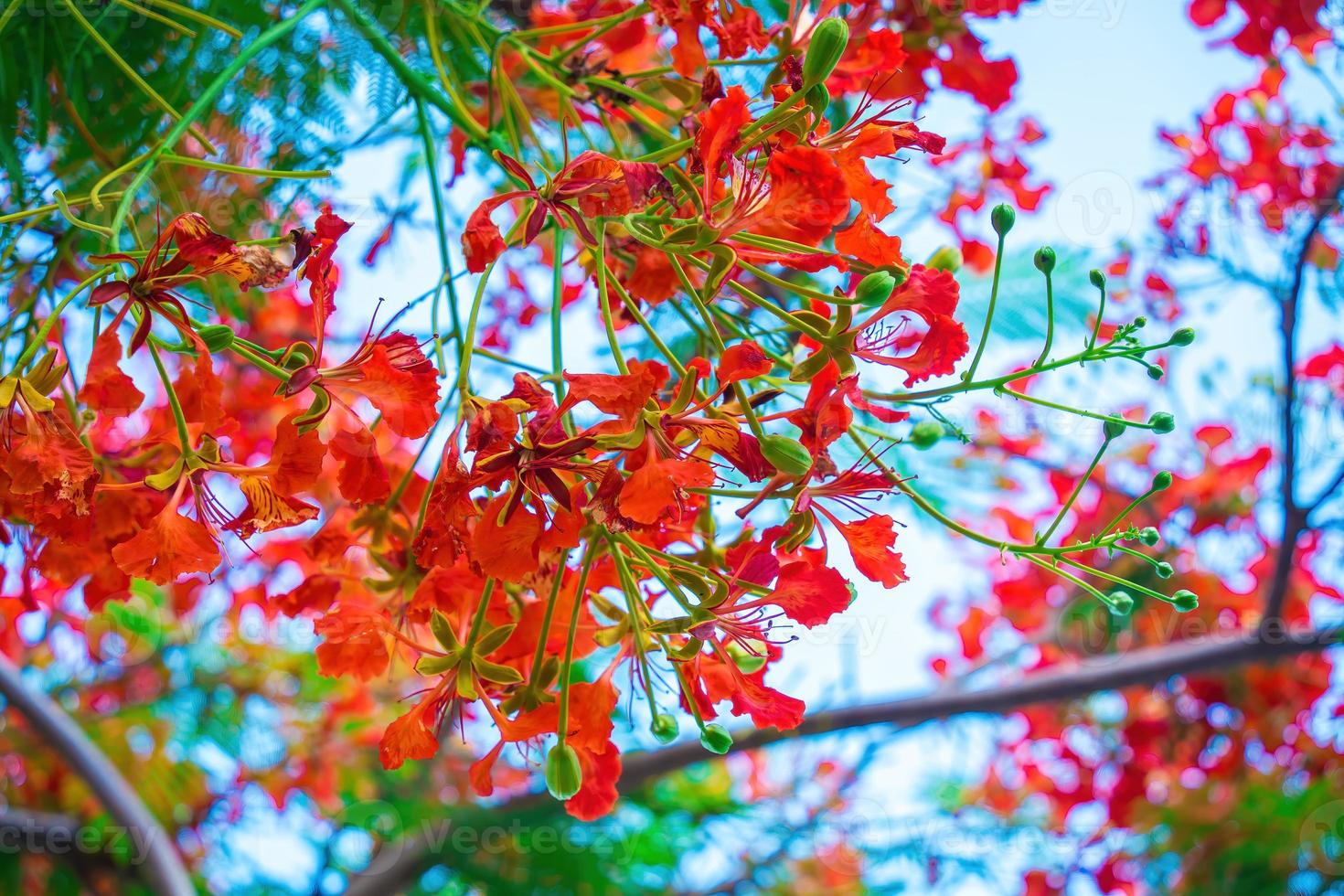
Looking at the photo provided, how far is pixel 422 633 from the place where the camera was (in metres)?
1.12

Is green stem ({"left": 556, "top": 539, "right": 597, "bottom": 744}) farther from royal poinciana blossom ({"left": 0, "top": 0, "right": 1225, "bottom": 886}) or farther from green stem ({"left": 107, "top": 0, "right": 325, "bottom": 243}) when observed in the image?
green stem ({"left": 107, "top": 0, "right": 325, "bottom": 243})

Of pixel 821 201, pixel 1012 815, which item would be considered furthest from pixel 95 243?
pixel 1012 815

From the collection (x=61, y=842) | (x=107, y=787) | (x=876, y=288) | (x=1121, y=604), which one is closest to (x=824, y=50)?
(x=876, y=288)

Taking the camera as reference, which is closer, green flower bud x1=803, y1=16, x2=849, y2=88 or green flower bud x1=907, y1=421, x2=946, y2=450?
green flower bud x1=803, y1=16, x2=849, y2=88

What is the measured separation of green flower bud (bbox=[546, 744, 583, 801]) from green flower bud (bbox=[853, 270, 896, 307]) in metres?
0.34

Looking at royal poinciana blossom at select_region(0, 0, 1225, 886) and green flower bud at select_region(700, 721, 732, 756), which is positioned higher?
royal poinciana blossom at select_region(0, 0, 1225, 886)

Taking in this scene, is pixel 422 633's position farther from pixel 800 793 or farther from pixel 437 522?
pixel 800 793

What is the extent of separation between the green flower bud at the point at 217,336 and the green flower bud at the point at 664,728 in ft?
1.22

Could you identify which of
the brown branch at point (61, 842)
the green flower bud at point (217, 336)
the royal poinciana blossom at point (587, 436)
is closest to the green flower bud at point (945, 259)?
the royal poinciana blossom at point (587, 436)

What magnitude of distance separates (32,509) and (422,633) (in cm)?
52

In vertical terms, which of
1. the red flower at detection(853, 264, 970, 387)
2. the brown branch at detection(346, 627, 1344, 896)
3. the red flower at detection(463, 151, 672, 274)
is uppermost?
the brown branch at detection(346, 627, 1344, 896)

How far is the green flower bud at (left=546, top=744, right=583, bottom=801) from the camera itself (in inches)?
27.2

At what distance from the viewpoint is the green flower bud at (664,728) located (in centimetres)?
74

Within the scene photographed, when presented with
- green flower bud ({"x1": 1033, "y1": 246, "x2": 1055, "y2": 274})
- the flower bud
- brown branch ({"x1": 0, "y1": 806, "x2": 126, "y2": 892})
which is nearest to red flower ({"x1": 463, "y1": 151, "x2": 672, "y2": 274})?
green flower bud ({"x1": 1033, "y1": 246, "x2": 1055, "y2": 274})
